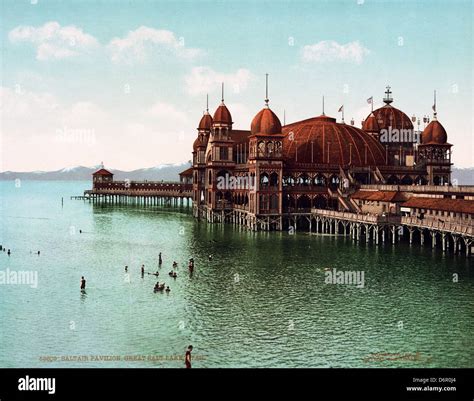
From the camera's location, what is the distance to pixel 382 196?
83.8 metres

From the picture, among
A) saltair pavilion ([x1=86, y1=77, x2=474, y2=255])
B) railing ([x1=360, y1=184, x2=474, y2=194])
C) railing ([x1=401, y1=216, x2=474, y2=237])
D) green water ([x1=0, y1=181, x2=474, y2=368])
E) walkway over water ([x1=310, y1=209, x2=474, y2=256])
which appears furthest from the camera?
saltair pavilion ([x1=86, y1=77, x2=474, y2=255])

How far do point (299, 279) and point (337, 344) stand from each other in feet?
59.5


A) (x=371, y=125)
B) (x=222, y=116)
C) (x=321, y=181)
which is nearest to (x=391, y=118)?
(x=371, y=125)

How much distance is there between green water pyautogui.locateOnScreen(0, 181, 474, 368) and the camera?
31.7 m

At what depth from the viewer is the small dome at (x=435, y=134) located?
100 metres

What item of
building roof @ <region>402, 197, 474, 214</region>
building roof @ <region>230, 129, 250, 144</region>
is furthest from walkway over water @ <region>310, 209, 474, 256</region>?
building roof @ <region>230, 129, 250, 144</region>

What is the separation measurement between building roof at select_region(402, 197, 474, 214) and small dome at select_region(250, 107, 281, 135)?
83.0 feet

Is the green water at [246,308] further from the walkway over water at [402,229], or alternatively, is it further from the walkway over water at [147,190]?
the walkway over water at [147,190]

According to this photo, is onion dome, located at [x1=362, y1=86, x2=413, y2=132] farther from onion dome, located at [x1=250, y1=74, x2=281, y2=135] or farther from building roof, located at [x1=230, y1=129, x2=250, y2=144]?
onion dome, located at [x1=250, y1=74, x2=281, y2=135]

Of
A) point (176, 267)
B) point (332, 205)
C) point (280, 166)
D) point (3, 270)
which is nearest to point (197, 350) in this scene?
point (176, 267)

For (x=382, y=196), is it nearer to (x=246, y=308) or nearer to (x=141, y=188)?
(x=246, y=308)

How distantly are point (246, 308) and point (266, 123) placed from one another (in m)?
56.8

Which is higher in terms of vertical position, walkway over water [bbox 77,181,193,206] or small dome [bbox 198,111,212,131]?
small dome [bbox 198,111,212,131]

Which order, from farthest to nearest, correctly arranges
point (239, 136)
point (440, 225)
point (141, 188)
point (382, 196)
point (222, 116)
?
point (141, 188)
point (239, 136)
point (222, 116)
point (382, 196)
point (440, 225)
